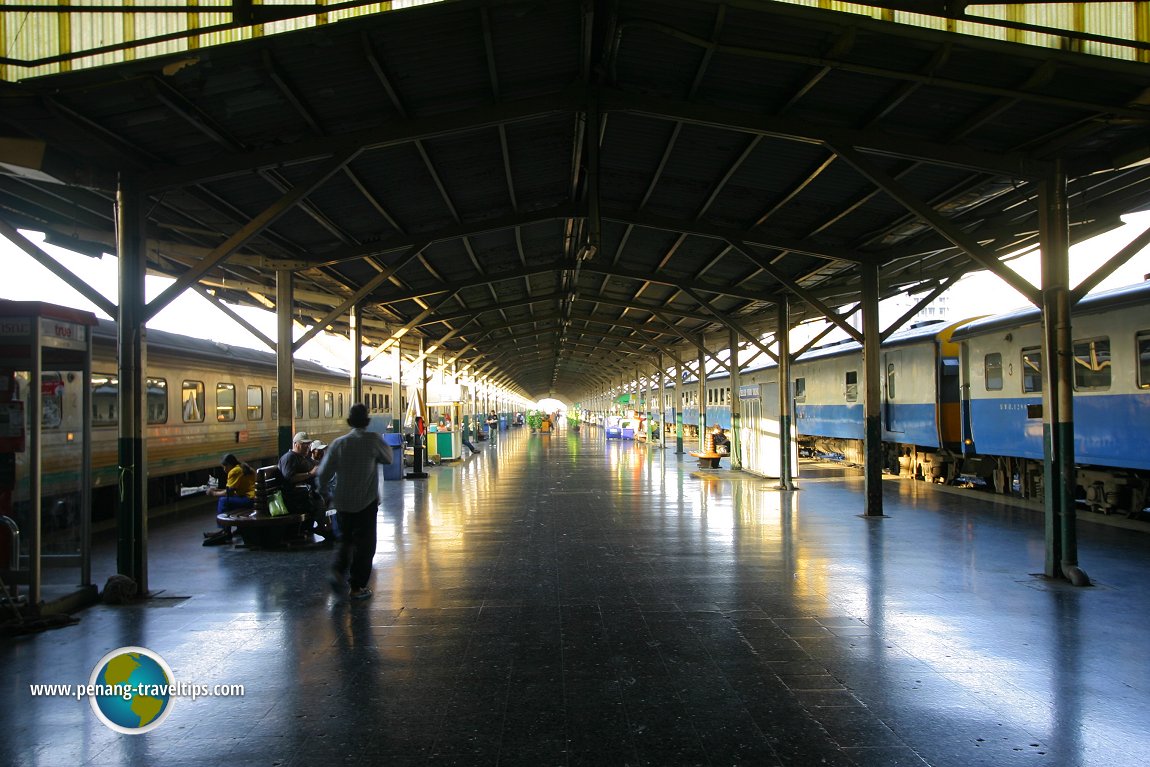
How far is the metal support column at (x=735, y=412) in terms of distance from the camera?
64.4ft

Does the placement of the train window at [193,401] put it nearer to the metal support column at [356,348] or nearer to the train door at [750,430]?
the metal support column at [356,348]

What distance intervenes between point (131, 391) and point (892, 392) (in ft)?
53.2

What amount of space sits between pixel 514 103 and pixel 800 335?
44848mm

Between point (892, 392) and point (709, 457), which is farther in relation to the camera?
point (709, 457)

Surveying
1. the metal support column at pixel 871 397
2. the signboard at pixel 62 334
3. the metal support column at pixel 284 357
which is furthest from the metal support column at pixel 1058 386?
the metal support column at pixel 284 357

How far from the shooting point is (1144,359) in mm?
9602

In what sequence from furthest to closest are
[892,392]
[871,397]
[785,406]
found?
[892,392], [785,406], [871,397]

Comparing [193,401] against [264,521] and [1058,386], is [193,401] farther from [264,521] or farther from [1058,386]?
[1058,386]

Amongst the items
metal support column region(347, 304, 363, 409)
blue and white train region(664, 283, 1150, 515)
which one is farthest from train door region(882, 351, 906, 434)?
metal support column region(347, 304, 363, 409)

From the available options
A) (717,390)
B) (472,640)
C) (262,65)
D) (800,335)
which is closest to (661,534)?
(472,640)

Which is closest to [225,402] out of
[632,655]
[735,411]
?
[632,655]

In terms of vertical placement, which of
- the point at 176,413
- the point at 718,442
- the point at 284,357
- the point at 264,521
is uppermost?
the point at 284,357

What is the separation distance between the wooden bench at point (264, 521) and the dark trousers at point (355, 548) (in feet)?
8.77

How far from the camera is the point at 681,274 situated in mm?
16688
